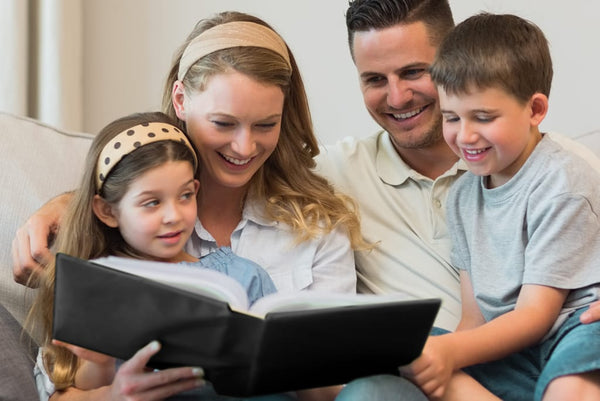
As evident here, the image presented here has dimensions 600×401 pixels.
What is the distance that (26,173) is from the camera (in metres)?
1.87

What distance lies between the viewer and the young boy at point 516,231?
144 centimetres

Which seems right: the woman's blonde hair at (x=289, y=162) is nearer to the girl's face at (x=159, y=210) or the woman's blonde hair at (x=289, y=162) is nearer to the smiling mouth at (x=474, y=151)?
the girl's face at (x=159, y=210)

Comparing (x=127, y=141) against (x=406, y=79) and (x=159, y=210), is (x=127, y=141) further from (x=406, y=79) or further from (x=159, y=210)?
(x=406, y=79)

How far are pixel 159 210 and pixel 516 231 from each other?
0.67 metres

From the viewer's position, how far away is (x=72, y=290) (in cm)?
125

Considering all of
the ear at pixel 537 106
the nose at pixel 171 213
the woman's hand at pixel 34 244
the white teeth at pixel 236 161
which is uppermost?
the ear at pixel 537 106

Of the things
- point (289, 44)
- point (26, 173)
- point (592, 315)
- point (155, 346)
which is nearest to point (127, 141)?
point (26, 173)

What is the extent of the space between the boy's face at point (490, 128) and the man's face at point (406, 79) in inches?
12.7

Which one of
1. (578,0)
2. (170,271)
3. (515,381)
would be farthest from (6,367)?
(578,0)

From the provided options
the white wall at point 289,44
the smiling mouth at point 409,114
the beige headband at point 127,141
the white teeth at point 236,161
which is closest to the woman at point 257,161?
the white teeth at point 236,161

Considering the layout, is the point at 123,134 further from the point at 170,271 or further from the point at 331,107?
the point at 331,107

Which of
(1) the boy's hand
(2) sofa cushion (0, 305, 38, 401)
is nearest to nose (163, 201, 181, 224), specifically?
(2) sofa cushion (0, 305, 38, 401)

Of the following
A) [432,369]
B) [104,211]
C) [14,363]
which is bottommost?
[14,363]

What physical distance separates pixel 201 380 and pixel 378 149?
0.94 metres
